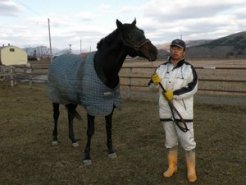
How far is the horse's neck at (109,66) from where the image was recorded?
213 inches

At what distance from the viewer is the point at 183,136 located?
4.59 meters

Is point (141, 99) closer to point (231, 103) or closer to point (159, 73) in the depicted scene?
point (231, 103)

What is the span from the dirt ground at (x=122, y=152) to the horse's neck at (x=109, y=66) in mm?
1325

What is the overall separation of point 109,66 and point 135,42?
639 millimetres

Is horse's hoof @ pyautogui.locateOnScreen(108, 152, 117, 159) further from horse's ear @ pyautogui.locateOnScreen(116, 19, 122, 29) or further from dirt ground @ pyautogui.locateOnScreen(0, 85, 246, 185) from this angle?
horse's ear @ pyautogui.locateOnScreen(116, 19, 122, 29)

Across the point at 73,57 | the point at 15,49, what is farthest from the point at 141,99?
the point at 15,49

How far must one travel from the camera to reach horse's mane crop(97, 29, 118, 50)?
212 inches

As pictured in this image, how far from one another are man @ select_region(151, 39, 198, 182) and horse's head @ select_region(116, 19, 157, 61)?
35 cm

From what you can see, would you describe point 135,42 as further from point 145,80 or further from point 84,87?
point 145,80

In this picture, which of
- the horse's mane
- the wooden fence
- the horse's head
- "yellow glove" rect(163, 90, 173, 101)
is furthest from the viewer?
the wooden fence

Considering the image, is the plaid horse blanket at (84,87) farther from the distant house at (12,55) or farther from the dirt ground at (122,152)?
the distant house at (12,55)

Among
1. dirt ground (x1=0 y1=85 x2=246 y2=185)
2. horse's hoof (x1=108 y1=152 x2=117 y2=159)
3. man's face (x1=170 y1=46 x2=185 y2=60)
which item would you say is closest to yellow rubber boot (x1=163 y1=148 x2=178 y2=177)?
dirt ground (x1=0 y1=85 x2=246 y2=185)

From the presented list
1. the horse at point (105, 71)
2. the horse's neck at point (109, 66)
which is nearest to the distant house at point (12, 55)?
the horse at point (105, 71)

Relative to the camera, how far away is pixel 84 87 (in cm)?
544
